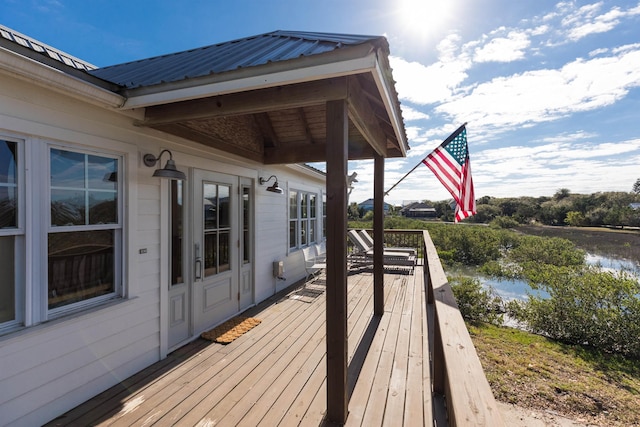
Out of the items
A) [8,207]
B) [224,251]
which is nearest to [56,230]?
[8,207]

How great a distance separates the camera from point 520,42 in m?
5.32

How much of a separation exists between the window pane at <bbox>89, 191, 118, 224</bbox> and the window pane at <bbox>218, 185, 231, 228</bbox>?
56.5 inches

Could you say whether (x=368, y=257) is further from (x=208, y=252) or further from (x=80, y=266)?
(x=80, y=266)

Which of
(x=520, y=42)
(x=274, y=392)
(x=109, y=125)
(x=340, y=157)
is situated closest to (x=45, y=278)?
(x=109, y=125)

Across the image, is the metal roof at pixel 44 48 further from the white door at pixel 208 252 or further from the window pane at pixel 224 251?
the window pane at pixel 224 251

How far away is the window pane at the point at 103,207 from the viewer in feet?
7.89

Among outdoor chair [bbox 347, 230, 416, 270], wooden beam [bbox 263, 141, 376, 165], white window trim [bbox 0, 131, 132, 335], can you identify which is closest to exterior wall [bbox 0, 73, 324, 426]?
white window trim [bbox 0, 131, 132, 335]

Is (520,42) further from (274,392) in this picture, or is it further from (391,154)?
(274,392)

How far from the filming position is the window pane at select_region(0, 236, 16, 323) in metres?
1.89

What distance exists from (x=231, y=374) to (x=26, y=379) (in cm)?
142

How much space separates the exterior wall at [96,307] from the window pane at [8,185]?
98 mm

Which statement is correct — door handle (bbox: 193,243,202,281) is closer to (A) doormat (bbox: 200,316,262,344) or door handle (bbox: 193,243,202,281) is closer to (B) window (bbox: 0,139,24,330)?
(A) doormat (bbox: 200,316,262,344)

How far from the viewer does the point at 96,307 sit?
2387 millimetres

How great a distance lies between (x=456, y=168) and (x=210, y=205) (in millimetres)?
3706
